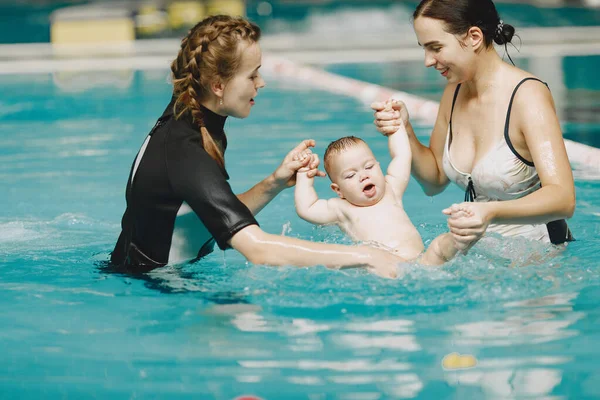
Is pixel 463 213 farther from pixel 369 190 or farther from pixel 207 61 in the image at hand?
pixel 207 61

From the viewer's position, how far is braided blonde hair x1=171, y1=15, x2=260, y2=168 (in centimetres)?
368

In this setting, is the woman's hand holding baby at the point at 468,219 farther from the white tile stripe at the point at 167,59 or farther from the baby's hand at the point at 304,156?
the white tile stripe at the point at 167,59

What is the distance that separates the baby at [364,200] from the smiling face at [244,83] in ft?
1.69

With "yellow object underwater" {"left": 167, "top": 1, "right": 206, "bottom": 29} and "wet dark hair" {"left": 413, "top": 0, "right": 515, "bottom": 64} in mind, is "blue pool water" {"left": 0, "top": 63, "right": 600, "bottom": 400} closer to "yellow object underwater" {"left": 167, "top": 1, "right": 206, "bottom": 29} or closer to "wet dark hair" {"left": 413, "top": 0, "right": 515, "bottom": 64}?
"wet dark hair" {"left": 413, "top": 0, "right": 515, "bottom": 64}

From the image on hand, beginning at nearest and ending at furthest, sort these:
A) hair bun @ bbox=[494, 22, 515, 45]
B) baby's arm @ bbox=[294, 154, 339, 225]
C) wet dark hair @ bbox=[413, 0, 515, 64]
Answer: wet dark hair @ bbox=[413, 0, 515, 64]
hair bun @ bbox=[494, 22, 515, 45]
baby's arm @ bbox=[294, 154, 339, 225]

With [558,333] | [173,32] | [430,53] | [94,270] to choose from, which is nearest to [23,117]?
[94,270]

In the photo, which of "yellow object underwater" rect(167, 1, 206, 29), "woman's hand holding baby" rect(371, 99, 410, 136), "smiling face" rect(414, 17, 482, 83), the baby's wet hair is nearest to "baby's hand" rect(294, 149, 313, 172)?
the baby's wet hair

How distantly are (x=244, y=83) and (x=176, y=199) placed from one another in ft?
1.79

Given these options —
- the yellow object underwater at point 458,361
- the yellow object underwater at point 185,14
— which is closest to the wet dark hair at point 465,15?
the yellow object underwater at point 458,361

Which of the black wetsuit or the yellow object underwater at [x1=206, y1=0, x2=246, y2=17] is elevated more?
the yellow object underwater at [x1=206, y1=0, x2=246, y2=17]

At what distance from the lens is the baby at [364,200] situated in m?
4.30

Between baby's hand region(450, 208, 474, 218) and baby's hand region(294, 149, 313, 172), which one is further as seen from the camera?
baby's hand region(294, 149, 313, 172)

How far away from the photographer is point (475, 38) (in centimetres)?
404

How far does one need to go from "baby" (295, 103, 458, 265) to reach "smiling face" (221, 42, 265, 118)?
0.52m
